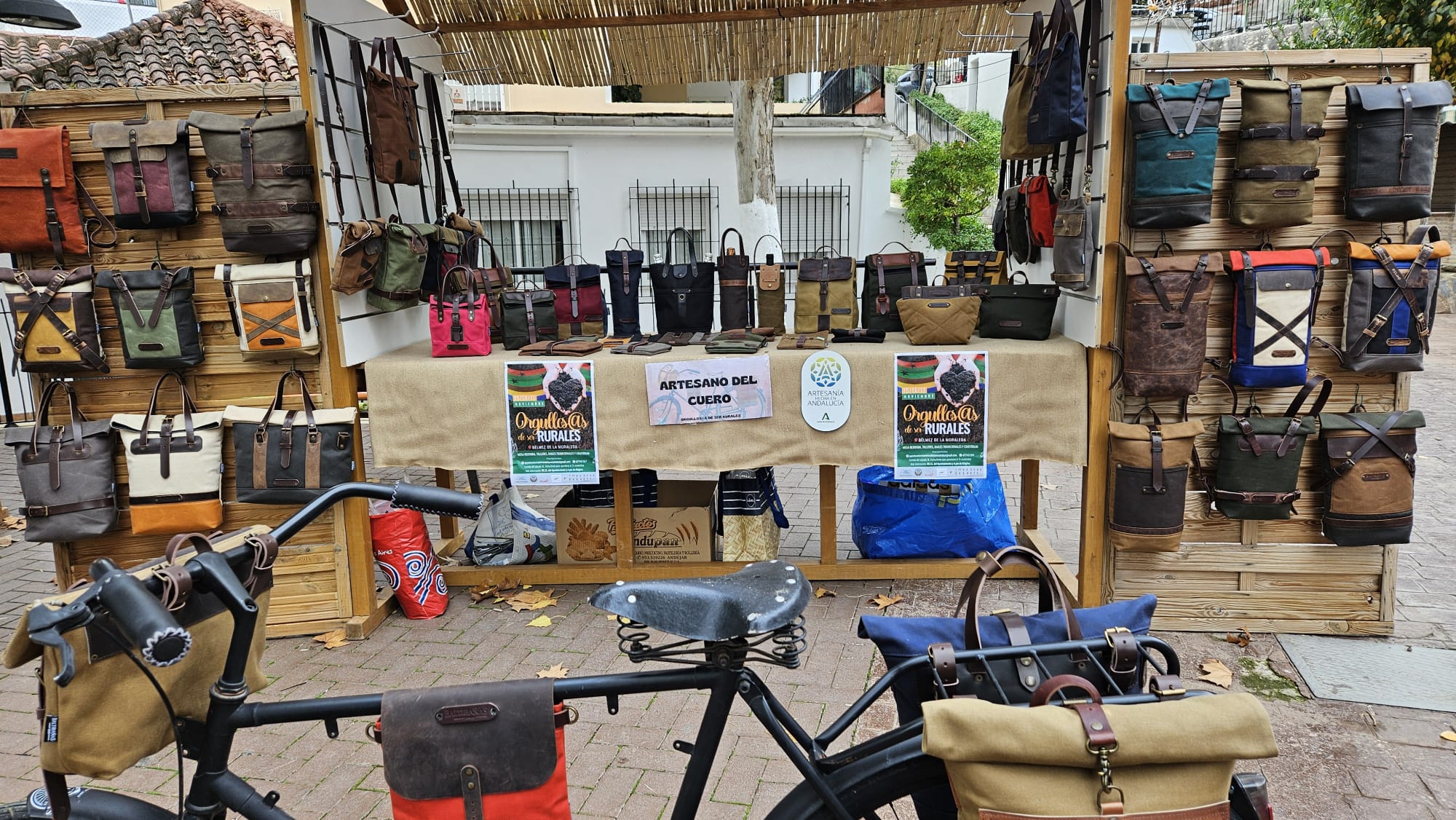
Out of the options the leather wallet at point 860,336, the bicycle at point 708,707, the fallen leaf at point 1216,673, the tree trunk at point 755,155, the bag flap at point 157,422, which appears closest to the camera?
the bicycle at point 708,707

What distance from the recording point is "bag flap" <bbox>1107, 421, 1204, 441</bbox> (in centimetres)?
445

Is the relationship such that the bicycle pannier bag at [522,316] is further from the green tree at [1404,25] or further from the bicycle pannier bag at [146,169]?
the green tree at [1404,25]

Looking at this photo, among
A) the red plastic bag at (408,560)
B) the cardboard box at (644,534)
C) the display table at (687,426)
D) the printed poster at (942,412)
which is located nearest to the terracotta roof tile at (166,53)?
the display table at (687,426)

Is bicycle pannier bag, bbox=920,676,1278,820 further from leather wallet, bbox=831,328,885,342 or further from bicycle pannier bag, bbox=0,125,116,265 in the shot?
bicycle pannier bag, bbox=0,125,116,265

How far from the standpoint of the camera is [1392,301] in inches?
167

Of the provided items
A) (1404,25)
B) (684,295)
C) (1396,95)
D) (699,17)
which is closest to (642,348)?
(684,295)

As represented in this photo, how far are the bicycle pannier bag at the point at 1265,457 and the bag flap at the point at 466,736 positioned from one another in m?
3.70

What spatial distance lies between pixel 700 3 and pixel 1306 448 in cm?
412

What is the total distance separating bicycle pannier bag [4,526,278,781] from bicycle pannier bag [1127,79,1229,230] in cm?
388

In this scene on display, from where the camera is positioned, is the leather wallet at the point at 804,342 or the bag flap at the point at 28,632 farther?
the leather wallet at the point at 804,342

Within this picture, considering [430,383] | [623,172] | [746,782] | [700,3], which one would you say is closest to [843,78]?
[623,172]

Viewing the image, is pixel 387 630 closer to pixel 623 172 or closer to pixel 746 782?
pixel 746 782

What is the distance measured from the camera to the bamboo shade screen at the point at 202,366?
4.58 m

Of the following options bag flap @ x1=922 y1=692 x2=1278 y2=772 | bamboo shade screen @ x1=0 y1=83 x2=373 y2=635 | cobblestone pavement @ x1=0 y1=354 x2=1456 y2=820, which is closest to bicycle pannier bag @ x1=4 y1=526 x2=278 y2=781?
bag flap @ x1=922 y1=692 x2=1278 y2=772
